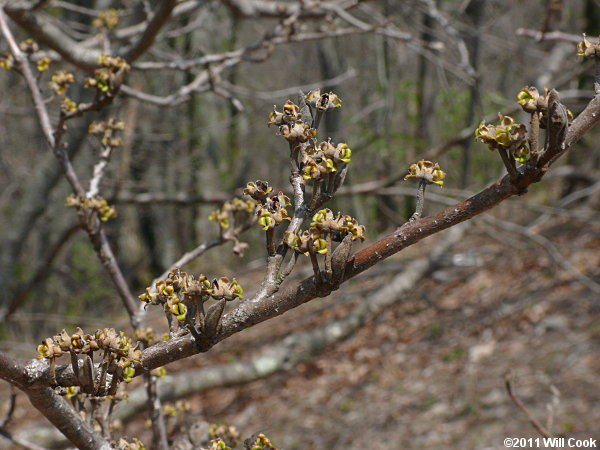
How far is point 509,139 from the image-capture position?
104cm

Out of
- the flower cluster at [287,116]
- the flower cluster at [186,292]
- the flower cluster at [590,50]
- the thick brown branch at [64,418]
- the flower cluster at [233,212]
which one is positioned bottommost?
the thick brown branch at [64,418]

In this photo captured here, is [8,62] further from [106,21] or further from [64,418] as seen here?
[64,418]

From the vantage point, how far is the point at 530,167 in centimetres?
103

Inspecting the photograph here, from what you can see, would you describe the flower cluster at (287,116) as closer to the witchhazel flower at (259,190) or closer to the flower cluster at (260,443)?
the witchhazel flower at (259,190)

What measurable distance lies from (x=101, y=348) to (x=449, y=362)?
238 inches

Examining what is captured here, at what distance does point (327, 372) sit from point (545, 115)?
6.43 m

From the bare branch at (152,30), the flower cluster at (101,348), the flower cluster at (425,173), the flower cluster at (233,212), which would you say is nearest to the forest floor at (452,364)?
the flower cluster at (233,212)

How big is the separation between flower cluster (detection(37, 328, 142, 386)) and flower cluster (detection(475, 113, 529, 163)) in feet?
2.41

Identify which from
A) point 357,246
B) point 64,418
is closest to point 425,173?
A: point 64,418

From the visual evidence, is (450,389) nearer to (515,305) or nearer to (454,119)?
(515,305)

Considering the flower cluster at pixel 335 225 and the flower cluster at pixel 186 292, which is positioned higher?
Answer: the flower cluster at pixel 335 225

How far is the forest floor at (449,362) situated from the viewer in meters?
5.51

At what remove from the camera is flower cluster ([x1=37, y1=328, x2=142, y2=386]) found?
1.09 m

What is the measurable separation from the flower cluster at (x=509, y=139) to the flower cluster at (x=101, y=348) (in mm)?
735
